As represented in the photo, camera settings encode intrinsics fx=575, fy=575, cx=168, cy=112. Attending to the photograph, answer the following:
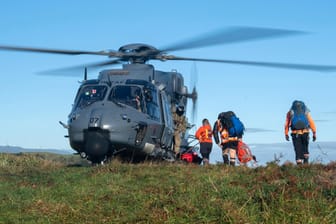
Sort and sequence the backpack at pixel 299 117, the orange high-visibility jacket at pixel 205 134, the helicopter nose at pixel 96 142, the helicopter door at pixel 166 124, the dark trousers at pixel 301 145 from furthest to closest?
the orange high-visibility jacket at pixel 205 134, the helicopter door at pixel 166 124, the backpack at pixel 299 117, the dark trousers at pixel 301 145, the helicopter nose at pixel 96 142

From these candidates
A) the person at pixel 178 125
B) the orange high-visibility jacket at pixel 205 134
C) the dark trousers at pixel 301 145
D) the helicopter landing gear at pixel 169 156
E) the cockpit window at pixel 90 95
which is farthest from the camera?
the person at pixel 178 125

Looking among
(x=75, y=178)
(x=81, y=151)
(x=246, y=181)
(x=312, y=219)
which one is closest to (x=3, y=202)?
(x=75, y=178)

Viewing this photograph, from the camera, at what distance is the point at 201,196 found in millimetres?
7816

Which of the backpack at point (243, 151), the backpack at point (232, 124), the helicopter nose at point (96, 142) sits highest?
the backpack at point (232, 124)

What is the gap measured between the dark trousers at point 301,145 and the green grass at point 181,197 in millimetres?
4569


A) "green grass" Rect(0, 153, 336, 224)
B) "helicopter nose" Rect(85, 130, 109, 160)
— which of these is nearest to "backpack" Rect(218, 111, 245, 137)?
"helicopter nose" Rect(85, 130, 109, 160)

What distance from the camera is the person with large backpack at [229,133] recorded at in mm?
16016

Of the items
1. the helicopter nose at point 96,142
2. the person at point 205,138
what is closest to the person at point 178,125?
the person at point 205,138

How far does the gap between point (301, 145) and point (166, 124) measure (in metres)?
4.42

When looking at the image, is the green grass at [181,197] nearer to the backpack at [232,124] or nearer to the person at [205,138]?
the backpack at [232,124]

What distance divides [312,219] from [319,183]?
179cm

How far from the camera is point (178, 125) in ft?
68.0

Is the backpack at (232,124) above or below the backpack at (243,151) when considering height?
above

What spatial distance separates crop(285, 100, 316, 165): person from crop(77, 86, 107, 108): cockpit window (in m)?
5.21
